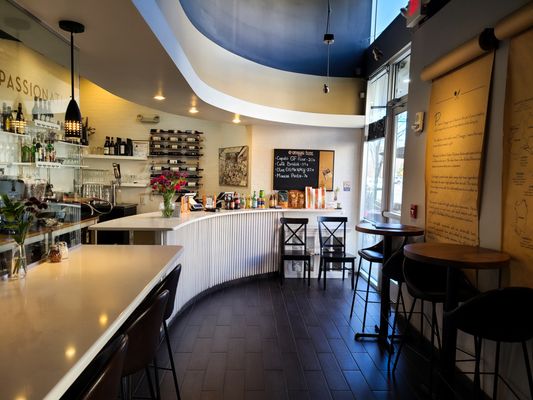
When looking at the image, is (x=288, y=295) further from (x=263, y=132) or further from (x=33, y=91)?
(x=33, y=91)

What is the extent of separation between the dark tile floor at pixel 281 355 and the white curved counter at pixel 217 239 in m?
0.35

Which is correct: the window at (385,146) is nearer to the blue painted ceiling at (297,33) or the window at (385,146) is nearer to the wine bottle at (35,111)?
the blue painted ceiling at (297,33)

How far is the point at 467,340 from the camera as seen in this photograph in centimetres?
255

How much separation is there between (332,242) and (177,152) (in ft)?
11.3

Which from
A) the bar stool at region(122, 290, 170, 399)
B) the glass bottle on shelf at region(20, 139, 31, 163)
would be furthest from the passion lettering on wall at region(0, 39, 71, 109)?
the bar stool at region(122, 290, 170, 399)

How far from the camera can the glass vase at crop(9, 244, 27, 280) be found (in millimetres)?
1797

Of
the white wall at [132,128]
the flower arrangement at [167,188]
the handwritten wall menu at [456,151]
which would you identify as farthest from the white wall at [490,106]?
the white wall at [132,128]

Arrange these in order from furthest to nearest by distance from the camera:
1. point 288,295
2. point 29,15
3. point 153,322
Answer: point 288,295 → point 29,15 → point 153,322

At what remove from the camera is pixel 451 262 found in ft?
6.44

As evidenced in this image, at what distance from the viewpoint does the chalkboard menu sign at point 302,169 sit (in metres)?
5.38

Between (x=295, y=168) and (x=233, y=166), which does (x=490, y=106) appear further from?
(x=233, y=166)

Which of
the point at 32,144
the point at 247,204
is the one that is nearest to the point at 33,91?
the point at 32,144

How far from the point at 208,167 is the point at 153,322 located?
5305 mm

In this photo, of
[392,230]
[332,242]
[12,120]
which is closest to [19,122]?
[12,120]
